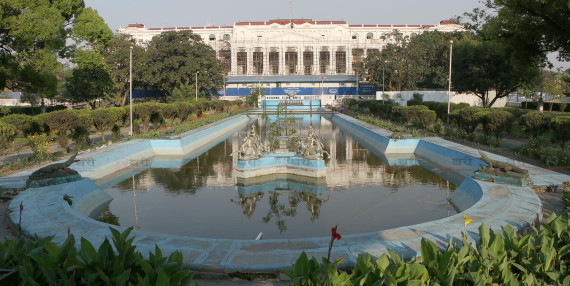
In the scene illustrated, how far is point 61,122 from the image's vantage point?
2142 cm

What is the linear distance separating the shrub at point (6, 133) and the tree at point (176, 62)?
4004 centimetres

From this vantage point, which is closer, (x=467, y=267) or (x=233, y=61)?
(x=467, y=267)

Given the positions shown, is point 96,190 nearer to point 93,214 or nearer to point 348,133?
point 93,214

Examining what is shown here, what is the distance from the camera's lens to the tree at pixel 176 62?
60188 millimetres

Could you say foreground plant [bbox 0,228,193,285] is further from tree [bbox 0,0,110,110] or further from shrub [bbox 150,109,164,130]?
shrub [bbox 150,109,164,130]

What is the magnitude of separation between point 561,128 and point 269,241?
53.8 feet

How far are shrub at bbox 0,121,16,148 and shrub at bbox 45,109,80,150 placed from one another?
5.26 ft

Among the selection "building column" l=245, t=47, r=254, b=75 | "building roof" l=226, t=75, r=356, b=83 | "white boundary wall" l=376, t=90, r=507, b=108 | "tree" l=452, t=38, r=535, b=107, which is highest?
"building column" l=245, t=47, r=254, b=75

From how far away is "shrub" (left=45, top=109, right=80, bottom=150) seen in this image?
21141mm

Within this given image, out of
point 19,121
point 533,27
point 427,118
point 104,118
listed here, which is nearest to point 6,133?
point 19,121

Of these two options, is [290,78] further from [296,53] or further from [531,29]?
[531,29]

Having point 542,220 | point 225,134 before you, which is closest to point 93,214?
point 542,220

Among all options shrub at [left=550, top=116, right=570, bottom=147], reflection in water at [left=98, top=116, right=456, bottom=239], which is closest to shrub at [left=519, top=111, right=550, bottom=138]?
shrub at [left=550, top=116, right=570, bottom=147]

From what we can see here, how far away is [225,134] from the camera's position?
112ft
